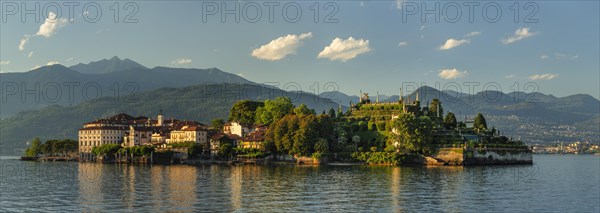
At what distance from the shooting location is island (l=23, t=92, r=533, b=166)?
5502 inches

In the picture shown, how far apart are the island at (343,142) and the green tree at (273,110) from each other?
0.91 ft

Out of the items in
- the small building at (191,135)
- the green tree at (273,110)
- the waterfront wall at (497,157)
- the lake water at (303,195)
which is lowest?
the lake water at (303,195)

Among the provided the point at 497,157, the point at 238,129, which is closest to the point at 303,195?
the point at 497,157

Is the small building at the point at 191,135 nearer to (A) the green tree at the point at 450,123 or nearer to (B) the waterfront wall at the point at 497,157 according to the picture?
(A) the green tree at the point at 450,123

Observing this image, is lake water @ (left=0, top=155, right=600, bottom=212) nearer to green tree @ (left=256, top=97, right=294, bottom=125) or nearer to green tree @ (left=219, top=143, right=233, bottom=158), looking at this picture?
green tree @ (left=219, top=143, right=233, bottom=158)

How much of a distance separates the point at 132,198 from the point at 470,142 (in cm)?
9323

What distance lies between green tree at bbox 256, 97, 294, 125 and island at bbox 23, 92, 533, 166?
28 cm

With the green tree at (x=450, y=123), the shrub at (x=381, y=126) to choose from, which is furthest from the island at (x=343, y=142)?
the shrub at (x=381, y=126)

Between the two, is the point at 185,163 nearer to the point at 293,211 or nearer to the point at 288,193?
the point at 288,193

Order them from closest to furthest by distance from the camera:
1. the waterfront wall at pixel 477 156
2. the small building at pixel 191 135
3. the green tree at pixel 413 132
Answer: the waterfront wall at pixel 477 156, the green tree at pixel 413 132, the small building at pixel 191 135

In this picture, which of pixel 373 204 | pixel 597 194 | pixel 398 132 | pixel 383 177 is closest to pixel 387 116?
pixel 398 132

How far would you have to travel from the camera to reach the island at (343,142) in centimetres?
13975

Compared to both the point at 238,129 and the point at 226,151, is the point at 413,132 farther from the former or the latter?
the point at 238,129

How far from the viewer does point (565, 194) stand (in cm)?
7375
